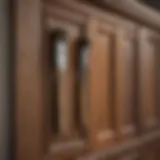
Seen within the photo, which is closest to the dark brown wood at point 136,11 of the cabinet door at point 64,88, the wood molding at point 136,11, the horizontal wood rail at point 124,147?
the wood molding at point 136,11

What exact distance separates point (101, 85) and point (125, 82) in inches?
9.8

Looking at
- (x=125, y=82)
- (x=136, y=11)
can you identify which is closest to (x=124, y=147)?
(x=125, y=82)

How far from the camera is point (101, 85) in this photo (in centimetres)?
179

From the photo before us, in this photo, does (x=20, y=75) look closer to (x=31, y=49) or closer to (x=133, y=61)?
(x=31, y=49)

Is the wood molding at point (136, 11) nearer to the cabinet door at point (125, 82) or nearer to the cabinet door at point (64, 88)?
the cabinet door at point (125, 82)

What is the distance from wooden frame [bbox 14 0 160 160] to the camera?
1322 millimetres

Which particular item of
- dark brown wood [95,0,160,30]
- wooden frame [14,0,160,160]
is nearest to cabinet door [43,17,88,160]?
wooden frame [14,0,160,160]

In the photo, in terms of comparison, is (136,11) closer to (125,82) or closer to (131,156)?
(125,82)

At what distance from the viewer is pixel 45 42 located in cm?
145

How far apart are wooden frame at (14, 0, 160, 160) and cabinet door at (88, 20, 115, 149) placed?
341 millimetres

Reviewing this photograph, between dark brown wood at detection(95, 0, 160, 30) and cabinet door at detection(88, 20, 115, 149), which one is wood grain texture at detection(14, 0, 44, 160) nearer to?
cabinet door at detection(88, 20, 115, 149)

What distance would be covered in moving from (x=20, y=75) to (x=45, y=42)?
0.19 m

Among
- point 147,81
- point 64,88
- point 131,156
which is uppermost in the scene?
point 64,88

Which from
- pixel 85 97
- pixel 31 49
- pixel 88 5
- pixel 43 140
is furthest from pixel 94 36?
pixel 43 140
